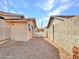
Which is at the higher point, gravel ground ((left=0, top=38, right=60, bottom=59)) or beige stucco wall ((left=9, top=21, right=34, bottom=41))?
beige stucco wall ((left=9, top=21, right=34, bottom=41))

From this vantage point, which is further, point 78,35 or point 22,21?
point 22,21

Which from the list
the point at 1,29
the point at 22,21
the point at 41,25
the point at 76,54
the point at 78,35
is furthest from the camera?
the point at 41,25

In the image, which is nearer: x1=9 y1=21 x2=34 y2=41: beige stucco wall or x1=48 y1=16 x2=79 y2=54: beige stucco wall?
x1=48 y1=16 x2=79 y2=54: beige stucco wall

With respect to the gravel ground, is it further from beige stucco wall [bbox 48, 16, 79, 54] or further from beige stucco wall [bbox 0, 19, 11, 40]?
beige stucco wall [bbox 0, 19, 11, 40]

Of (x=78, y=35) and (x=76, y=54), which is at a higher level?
(x=78, y=35)

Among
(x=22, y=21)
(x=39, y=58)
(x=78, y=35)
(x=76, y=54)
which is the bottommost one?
(x=39, y=58)

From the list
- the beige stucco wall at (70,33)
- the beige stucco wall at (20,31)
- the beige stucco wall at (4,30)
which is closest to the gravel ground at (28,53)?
the beige stucco wall at (70,33)

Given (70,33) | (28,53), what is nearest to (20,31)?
(28,53)

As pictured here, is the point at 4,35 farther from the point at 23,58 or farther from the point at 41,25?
the point at 41,25

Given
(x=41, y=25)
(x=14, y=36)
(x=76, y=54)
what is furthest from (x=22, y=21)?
(x=41, y=25)

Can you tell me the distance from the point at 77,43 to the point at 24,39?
40.9 ft

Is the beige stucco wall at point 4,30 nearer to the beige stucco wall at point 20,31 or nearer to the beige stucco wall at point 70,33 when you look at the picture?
the beige stucco wall at point 20,31

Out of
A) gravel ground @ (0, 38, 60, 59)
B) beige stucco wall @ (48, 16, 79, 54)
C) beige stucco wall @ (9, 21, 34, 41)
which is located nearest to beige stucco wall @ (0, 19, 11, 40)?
beige stucco wall @ (9, 21, 34, 41)

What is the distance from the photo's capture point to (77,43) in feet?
21.3
